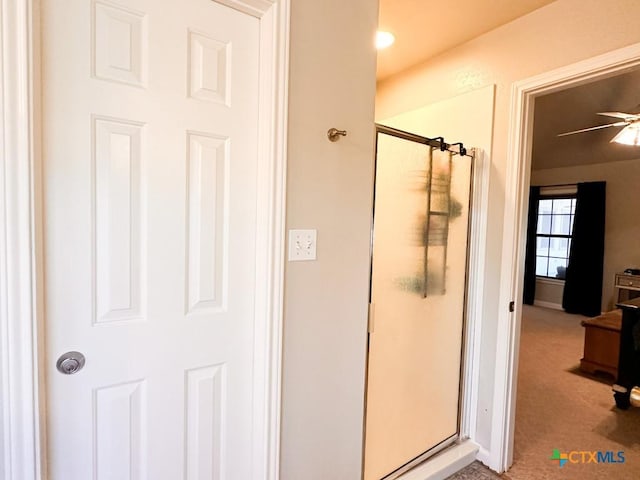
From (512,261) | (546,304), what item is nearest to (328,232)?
(512,261)

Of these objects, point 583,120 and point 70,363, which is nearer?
point 70,363

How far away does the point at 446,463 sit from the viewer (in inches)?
73.7

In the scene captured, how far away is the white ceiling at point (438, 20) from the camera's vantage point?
5.57 feet

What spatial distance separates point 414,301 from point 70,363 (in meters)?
1.51

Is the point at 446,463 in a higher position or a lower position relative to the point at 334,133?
lower

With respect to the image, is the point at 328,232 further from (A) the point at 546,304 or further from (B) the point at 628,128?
(A) the point at 546,304

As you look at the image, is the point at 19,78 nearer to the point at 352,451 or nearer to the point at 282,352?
the point at 282,352

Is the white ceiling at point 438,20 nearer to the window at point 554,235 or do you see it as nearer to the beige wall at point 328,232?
the beige wall at point 328,232

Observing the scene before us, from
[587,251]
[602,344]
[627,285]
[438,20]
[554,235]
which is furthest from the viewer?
[554,235]

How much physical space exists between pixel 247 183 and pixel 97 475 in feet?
3.23

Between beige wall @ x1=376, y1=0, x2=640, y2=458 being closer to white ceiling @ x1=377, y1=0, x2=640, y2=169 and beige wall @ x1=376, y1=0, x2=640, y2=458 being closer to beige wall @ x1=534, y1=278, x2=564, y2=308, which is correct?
white ceiling @ x1=377, y1=0, x2=640, y2=169

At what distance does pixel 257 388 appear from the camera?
121 cm

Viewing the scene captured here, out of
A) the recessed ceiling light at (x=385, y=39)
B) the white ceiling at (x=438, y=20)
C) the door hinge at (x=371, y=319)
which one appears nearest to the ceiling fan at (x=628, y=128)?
the white ceiling at (x=438, y=20)

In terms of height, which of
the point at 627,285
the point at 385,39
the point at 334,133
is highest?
the point at 385,39
